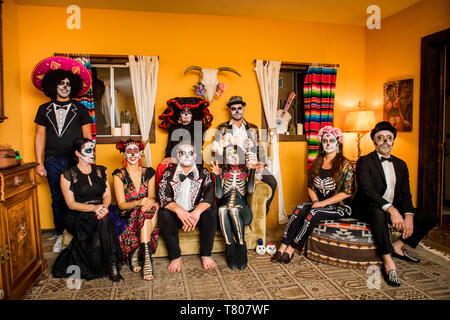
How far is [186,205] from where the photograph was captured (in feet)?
9.89

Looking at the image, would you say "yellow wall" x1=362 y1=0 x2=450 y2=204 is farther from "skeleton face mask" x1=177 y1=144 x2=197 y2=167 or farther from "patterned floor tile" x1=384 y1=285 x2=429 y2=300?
"skeleton face mask" x1=177 y1=144 x2=197 y2=167

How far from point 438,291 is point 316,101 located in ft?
9.48

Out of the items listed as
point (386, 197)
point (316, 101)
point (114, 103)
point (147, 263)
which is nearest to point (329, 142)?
point (386, 197)

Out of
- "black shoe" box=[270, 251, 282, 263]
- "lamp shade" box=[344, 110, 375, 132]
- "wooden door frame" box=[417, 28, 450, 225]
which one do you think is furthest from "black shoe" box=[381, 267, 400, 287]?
"lamp shade" box=[344, 110, 375, 132]

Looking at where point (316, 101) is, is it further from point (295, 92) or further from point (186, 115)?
point (186, 115)

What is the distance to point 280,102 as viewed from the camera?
4793 millimetres

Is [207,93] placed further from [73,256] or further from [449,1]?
[449,1]

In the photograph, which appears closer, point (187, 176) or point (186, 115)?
point (187, 176)

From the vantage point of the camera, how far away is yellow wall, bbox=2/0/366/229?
12.8 ft

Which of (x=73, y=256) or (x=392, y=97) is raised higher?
(x=392, y=97)

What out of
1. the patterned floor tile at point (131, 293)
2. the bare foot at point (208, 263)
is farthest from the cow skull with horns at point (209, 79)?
the patterned floor tile at point (131, 293)
